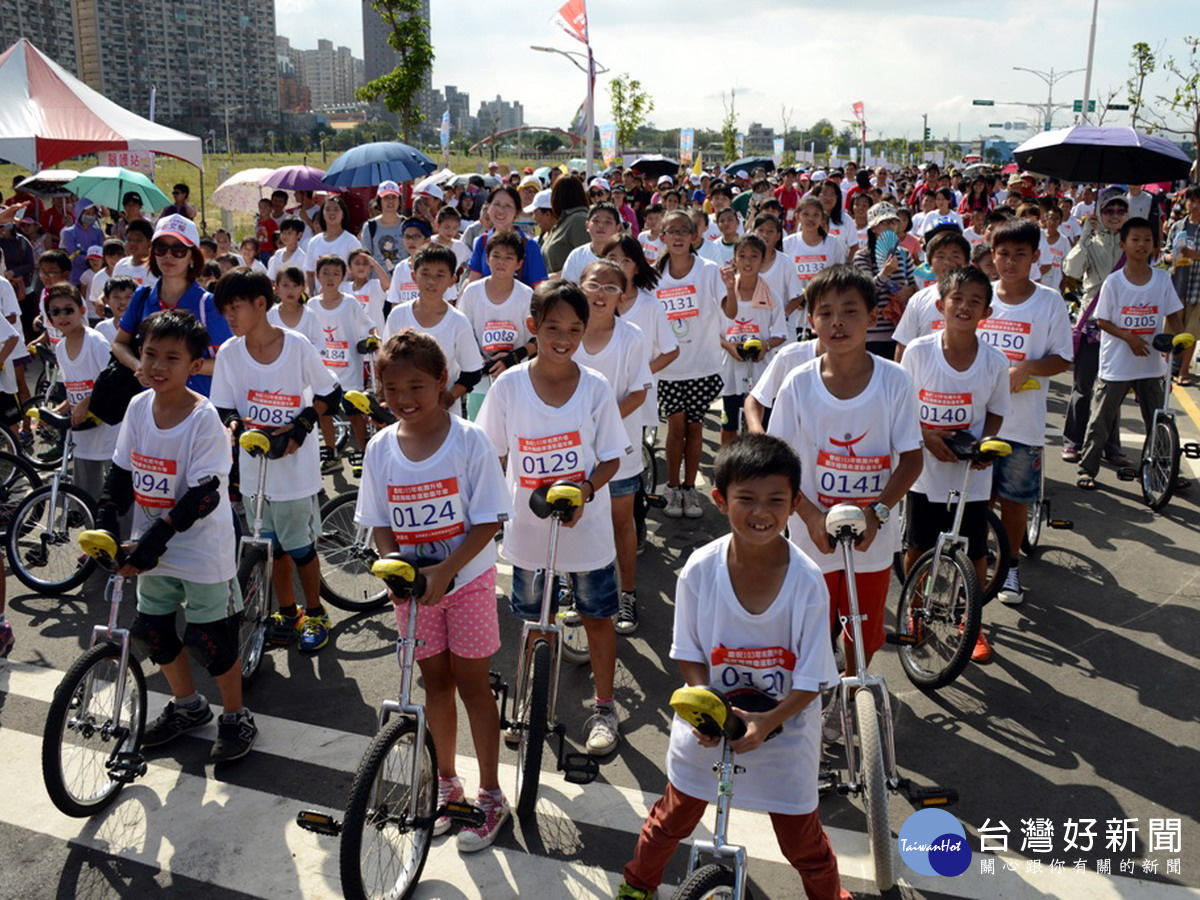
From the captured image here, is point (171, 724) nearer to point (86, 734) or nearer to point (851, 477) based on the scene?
point (86, 734)

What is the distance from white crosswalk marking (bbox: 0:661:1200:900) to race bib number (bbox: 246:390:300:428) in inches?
67.4

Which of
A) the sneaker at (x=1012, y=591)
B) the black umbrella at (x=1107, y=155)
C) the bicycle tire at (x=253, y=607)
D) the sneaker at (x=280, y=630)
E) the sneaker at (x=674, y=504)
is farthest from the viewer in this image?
the black umbrella at (x=1107, y=155)

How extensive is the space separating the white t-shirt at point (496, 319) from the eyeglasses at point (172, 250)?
1798 mm

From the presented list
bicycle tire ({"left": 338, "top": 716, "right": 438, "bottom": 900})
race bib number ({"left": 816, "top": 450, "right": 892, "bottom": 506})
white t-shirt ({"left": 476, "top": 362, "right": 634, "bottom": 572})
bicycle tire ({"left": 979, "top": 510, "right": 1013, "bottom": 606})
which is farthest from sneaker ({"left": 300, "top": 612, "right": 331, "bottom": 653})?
bicycle tire ({"left": 979, "top": 510, "right": 1013, "bottom": 606})

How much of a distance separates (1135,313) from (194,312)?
682 cm

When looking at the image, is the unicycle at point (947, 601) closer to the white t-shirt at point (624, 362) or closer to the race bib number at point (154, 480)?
the white t-shirt at point (624, 362)

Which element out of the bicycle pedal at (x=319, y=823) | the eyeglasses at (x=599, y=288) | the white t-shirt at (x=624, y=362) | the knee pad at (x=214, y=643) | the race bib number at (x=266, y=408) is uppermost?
the eyeglasses at (x=599, y=288)

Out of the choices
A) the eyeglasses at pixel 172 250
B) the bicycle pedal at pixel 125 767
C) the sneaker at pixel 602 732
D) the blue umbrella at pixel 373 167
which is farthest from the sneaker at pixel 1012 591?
the blue umbrella at pixel 373 167

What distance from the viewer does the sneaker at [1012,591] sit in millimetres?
6164

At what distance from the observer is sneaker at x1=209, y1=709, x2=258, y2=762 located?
454 cm

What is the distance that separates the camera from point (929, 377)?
5309mm

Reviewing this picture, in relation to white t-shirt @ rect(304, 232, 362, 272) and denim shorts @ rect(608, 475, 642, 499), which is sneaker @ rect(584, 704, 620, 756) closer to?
denim shorts @ rect(608, 475, 642, 499)

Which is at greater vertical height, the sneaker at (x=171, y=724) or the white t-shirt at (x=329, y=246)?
the white t-shirt at (x=329, y=246)

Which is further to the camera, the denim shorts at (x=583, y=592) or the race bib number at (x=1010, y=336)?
the race bib number at (x=1010, y=336)
